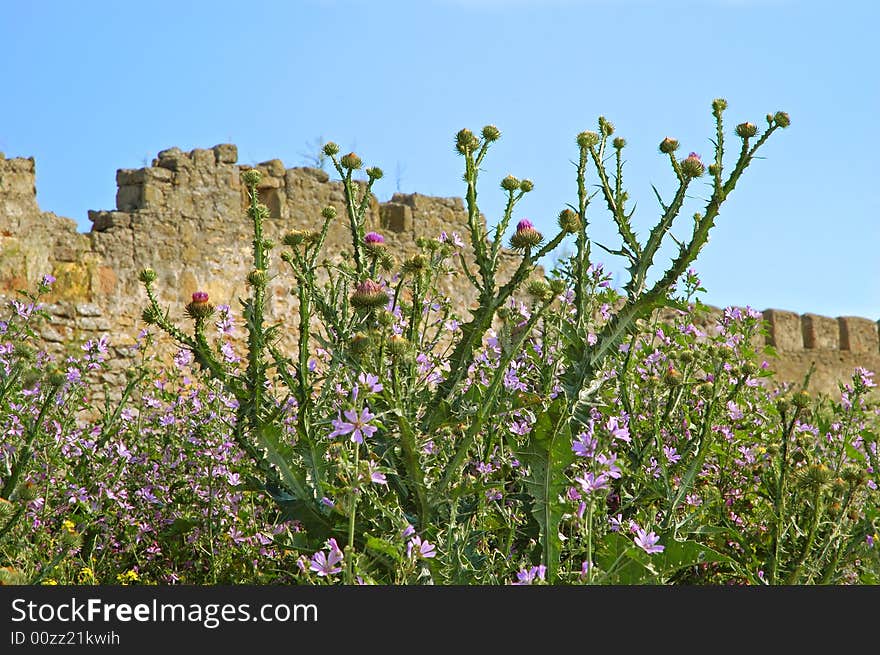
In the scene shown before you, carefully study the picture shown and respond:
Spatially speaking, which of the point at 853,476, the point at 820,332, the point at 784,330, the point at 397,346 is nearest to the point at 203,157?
the point at 397,346

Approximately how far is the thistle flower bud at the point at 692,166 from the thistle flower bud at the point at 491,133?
645mm

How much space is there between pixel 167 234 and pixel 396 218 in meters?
2.61

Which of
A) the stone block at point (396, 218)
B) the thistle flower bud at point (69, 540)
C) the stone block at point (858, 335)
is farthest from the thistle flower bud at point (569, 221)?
the stone block at point (858, 335)

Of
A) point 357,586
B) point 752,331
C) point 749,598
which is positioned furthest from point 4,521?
point 752,331

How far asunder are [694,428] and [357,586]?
8.50 feet

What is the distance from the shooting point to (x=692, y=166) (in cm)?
352

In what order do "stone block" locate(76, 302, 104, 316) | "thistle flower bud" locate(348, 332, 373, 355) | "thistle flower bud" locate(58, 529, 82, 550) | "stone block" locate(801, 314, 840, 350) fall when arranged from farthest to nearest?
"stone block" locate(801, 314, 840, 350) < "stone block" locate(76, 302, 104, 316) < "thistle flower bud" locate(58, 529, 82, 550) < "thistle flower bud" locate(348, 332, 373, 355)

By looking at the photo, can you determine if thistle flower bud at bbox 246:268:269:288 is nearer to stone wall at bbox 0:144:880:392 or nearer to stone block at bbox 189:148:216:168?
stone wall at bbox 0:144:880:392

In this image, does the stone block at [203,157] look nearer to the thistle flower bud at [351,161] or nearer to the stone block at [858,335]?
the thistle flower bud at [351,161]

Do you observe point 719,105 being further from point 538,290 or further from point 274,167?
point 274,167

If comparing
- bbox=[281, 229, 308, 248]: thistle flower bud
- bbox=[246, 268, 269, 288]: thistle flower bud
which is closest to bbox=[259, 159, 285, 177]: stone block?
bbox=[281, 229, 308, 248]: thistle flower bud

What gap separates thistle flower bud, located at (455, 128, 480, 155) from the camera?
11.6ft

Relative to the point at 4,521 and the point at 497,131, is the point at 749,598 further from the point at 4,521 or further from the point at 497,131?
the point at 4,521

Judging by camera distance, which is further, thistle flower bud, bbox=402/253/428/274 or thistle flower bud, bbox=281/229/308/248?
thistle flower bud, bbox=281/229/308/248
